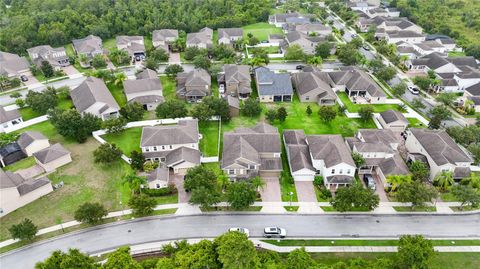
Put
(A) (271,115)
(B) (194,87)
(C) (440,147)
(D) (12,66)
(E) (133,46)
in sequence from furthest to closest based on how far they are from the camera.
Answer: (E) (133,46) → (D) (12,66) → (B) (194,87) → (A) (271,115) → (C) (440,147)

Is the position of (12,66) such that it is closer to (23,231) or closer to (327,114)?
(23,231)

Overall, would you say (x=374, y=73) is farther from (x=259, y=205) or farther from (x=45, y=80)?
(x=45, y=80)

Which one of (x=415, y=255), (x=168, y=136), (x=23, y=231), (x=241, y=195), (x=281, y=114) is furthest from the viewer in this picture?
(x=281, y=114)

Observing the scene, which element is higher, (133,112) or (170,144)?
(133,112)

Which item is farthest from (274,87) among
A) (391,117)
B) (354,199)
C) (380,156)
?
(354,199)

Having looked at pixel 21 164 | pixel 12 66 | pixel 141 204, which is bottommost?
pixel 21 164

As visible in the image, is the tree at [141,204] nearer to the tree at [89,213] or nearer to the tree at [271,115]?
the tree at [89,213]

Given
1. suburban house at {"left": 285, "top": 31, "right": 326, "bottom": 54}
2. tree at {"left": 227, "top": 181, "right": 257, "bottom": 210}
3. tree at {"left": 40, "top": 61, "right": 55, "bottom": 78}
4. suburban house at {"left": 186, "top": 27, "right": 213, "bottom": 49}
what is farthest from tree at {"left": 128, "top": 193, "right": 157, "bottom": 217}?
suburban house at {"left": 285, "top": 31, "right": 326, "bottom": 54}

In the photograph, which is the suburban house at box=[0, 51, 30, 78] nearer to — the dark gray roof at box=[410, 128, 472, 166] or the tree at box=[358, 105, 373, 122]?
the tree at box=[358, 105, 373, 122]
